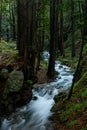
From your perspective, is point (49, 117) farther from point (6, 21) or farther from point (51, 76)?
point (6, 21)

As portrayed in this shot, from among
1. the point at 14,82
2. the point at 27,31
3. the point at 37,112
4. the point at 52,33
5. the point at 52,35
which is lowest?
the point at 37,112

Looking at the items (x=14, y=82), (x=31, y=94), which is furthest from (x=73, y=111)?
(x=31, y=94)

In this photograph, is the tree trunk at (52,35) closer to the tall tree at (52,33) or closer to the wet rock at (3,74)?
the tall tree at (52,33)

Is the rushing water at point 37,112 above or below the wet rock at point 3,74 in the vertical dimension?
below

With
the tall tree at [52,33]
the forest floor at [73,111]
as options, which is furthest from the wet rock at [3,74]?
the tall tree at [52,33]

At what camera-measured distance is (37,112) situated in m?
11.8

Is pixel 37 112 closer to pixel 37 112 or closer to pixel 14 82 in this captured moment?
pixel 37 112

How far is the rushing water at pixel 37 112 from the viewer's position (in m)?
10.2

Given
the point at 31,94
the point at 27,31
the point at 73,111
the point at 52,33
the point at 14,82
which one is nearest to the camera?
the point at 73,111

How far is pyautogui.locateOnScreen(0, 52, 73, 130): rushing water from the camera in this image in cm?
1016

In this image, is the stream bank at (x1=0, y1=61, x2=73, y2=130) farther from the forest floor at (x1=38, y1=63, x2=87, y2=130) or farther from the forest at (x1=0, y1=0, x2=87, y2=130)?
the forest floor at (x1=38, y1=63, x2=87, y2=130)

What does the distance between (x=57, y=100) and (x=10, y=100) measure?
195 cm

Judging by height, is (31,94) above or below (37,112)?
above

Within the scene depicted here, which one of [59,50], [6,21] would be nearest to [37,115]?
[59,50]
